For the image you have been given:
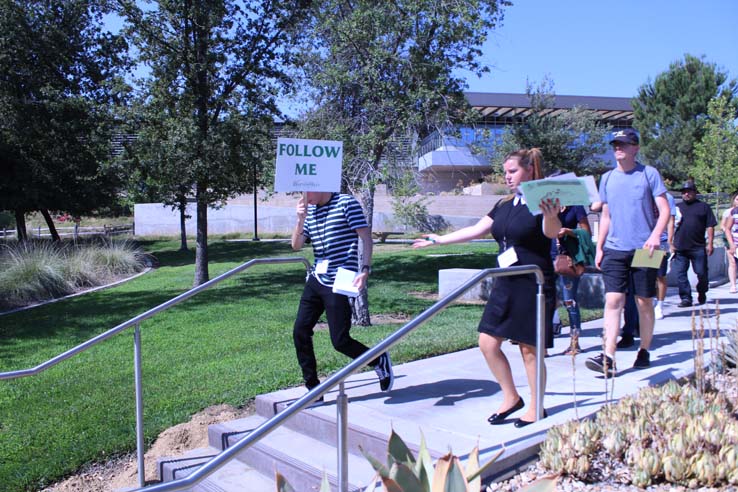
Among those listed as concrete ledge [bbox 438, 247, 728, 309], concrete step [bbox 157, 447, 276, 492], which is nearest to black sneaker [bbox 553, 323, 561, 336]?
concrete ledge [bbox 438, 247, 728, 309]

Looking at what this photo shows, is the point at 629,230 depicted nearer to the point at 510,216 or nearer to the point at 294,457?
the point at 510,216

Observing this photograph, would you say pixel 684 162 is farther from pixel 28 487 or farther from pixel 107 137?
pixel 28 487

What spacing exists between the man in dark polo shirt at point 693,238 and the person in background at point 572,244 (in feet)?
12.2

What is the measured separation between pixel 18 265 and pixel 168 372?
9.49m

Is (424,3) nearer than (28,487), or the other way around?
(28,487)

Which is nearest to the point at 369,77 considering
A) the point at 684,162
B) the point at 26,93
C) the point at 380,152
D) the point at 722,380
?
the point at 380,152

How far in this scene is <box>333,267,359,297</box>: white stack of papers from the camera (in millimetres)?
4461

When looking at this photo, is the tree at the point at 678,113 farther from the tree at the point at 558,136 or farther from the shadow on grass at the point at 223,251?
the shadow on grass at the point at 223,251

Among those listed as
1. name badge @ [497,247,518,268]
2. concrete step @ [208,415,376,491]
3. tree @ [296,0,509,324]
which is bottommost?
concrete step @ [208,415,376,491]

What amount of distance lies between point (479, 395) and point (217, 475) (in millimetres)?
2030

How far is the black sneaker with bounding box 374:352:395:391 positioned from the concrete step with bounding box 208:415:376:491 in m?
0.71

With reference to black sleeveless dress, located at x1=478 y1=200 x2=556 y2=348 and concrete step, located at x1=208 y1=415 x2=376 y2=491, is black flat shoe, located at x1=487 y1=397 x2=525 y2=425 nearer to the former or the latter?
black sleeveless dress, located at x1=478 y1=200 x2=556 y2=348

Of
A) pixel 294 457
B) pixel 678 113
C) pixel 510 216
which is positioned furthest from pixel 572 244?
pixel 678 113

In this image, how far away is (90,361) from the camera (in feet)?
24.6
